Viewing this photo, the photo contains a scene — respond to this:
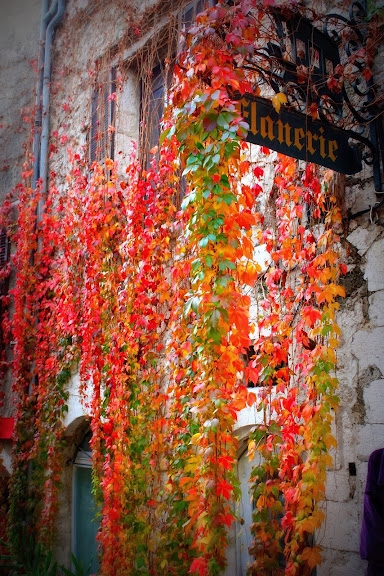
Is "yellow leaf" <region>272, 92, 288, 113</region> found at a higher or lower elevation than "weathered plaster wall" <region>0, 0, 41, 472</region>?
lower

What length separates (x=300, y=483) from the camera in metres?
3.39

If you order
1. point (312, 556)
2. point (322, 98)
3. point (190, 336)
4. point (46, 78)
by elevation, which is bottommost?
point (312, 556)

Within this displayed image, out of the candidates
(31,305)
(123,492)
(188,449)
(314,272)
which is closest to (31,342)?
(31,305)

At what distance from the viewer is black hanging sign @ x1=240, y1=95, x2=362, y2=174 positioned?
3.12 meters

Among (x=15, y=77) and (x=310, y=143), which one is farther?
(x=15, y=77)

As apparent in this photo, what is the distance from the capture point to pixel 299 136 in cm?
326

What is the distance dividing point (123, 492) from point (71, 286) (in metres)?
2.22

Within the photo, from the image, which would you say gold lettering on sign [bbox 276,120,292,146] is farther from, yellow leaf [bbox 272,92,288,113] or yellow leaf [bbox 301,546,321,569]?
yellow leaf [bbox 301,546,321,569]

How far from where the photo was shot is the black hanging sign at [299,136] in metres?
3.12

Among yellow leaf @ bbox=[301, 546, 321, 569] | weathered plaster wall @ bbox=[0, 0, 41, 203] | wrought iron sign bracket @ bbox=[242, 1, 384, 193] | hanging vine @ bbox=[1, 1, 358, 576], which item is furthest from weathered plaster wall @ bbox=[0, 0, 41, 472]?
yellow leaf @ bbox=[301, 546, 321, 569]

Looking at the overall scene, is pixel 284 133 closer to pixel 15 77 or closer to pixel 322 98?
pixel 322 98

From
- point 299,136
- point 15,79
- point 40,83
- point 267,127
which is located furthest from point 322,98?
point 15,79

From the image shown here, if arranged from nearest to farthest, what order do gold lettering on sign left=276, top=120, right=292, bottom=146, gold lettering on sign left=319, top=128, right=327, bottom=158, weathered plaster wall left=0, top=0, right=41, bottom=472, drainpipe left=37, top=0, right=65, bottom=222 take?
gold lettering on sign left=276, top=120, right=292, bottom=146 < gold lettering on sign left=319, top=128, right=327, bottom=158 < drainpipe left=37, top=0, right=65, bottom=222 < weathered plaster wall left=0, top=0, right=41, bottom=472

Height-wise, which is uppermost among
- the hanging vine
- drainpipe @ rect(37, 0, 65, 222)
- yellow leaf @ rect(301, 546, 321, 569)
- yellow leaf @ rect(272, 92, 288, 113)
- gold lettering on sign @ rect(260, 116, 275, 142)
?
drainpipe @ rect(37, 0, 65, 222)
